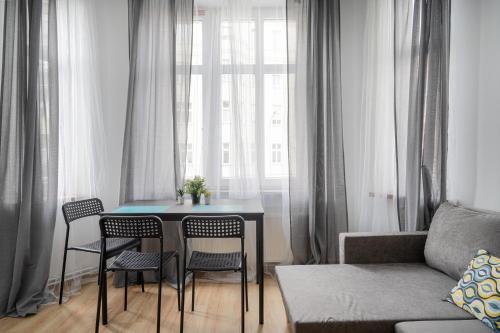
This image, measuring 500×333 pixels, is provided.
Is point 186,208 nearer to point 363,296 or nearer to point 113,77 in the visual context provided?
point 363,296

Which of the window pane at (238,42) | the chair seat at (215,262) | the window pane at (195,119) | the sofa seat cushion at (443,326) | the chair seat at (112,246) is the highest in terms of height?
the window pane at (238,42)

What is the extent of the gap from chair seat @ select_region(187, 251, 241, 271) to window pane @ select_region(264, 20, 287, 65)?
1.86m

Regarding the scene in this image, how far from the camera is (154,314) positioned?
2.49 meters

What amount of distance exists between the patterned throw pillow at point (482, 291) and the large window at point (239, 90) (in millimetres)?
1770

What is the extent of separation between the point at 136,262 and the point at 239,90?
176cm

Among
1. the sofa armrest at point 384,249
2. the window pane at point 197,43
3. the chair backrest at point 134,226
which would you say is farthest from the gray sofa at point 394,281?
the window pane at point 197,43

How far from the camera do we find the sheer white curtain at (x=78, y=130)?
9.47 feet

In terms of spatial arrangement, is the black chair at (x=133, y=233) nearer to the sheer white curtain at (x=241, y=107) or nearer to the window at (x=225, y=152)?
the sheer white curtain at (x=241, y=107)

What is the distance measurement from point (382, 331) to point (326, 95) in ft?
6.76

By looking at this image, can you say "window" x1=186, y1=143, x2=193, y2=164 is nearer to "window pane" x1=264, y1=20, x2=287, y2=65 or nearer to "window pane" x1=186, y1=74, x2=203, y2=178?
"window pane" x1=186, y1=74, x2=203, y2=178

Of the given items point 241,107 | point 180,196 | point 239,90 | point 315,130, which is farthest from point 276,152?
point 180,196

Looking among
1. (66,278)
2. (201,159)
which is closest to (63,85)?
(201,159)

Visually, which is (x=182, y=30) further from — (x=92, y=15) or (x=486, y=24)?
(x=486, y=24)

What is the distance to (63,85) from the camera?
2898 millimetres
